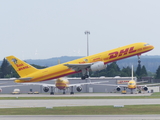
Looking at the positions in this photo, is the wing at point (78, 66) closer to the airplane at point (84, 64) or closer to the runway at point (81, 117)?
the airplane at point (84, 64)

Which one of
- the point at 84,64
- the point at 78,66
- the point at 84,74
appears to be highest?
the point at 84,64

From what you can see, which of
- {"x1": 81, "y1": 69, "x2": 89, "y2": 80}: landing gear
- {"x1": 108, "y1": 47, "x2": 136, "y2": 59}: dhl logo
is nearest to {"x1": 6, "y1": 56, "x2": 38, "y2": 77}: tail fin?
{"x1": 81, "y1": 69, "x2": 89, "y2": 80}: landing gear

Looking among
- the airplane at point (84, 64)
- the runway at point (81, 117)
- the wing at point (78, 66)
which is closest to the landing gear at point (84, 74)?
the airplane at point (84, 64)

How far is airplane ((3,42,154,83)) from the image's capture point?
7481cm

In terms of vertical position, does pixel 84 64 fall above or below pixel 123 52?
below

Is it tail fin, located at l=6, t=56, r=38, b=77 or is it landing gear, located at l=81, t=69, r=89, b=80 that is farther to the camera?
tail fin, located at l=6, t=56, r=38, b=77

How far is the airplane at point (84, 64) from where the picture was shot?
245ft

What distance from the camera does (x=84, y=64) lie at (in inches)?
3063

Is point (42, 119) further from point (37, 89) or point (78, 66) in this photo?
point (37, 89)

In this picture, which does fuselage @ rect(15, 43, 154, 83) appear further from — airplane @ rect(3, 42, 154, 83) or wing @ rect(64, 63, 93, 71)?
wing @ rect(64, 63, 93, 71)

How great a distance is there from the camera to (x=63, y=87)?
373 feet

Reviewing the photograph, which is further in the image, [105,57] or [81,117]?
[105,57]

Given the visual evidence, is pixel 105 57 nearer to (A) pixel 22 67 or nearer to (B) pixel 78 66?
(B) pixel 78 66

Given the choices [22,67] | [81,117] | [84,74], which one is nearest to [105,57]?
[84,74]
